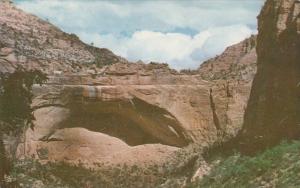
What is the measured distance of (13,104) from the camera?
39.2ft

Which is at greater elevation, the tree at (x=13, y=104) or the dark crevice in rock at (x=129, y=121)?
the tree at (x=13, y=104)

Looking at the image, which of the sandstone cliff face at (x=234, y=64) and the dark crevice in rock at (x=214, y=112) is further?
the sandstone cliff face at (x=234, y=64)

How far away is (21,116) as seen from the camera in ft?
39.7

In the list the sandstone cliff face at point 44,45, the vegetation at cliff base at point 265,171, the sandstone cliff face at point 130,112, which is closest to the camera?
the vegetation at cliff base at point 265,171

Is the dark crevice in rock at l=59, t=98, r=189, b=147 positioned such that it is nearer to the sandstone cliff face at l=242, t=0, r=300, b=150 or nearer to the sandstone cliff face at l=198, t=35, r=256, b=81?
the sandstone cliff face at l=198, t=35, r=256, b=81

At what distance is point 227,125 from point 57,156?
7132 millimetres

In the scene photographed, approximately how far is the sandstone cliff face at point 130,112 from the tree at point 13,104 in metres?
16.2

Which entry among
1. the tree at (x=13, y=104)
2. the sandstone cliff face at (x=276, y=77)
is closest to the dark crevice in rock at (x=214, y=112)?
the sandstone cliff face at (x=276, y=77)

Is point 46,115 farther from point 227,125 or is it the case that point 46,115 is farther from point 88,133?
point 227,125

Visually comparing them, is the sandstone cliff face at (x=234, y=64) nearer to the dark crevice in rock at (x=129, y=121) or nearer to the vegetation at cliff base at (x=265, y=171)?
the dark crevice in rock at (x=129, y=121)

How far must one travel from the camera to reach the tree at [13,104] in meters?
11.9

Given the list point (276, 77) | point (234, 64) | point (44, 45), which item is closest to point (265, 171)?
point (276, 77)

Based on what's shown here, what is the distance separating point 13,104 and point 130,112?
17.6 meters

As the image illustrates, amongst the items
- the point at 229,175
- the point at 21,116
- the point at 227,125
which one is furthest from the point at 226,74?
the point at 21,116
